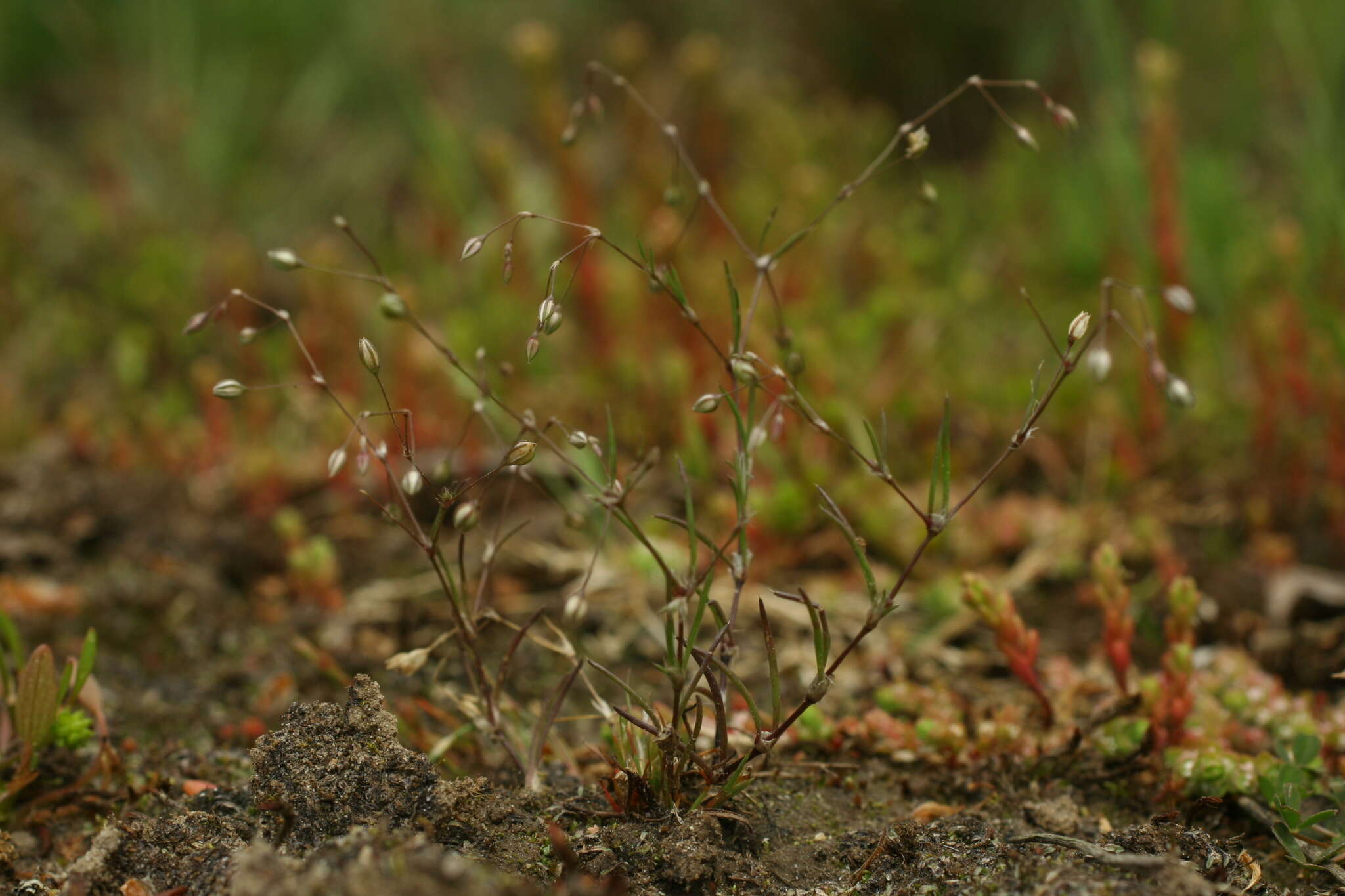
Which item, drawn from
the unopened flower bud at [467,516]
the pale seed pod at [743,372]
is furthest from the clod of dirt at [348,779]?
the pale seed pod at [743,372]

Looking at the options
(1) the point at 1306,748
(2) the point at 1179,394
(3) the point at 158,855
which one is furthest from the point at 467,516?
(1) the point at 1306,748

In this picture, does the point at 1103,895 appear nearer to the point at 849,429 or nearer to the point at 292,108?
the point at 849,429

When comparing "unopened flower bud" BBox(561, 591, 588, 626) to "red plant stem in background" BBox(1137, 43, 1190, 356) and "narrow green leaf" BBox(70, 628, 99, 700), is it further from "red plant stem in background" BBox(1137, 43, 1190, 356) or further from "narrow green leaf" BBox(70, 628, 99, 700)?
"red plant stem in background" BBox(1137, 43, 1190, 356)

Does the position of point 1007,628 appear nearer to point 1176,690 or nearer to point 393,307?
point 1176,690

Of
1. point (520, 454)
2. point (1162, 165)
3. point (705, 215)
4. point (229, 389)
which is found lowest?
point (520, 454)

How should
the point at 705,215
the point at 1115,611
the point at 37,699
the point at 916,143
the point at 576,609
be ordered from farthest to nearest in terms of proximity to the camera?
the point at 705,215, the point at 1115,611, the point at 37,699, the point at 916,143, the point at 576,609
